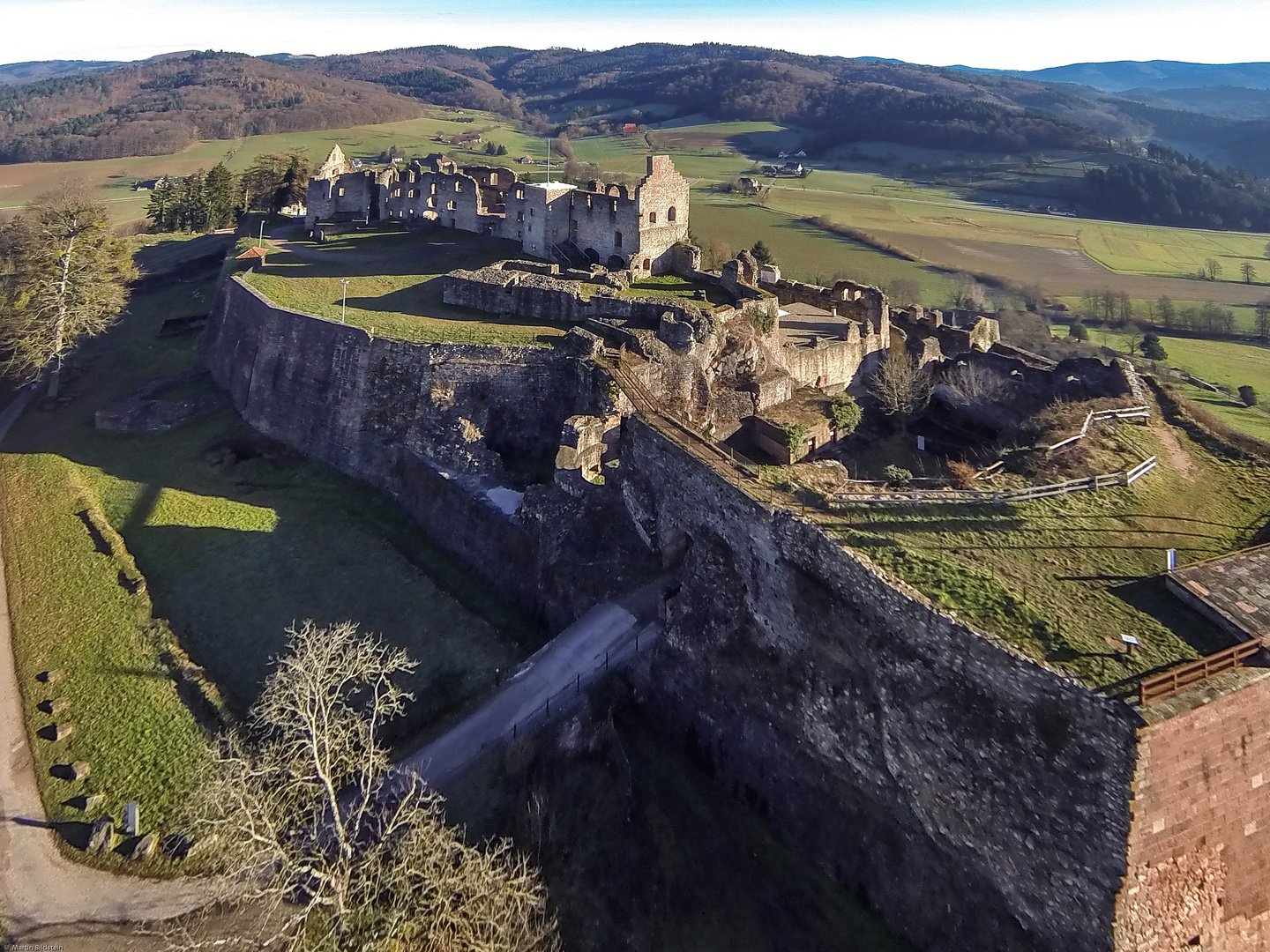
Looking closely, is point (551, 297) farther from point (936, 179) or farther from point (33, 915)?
point (936, 179)

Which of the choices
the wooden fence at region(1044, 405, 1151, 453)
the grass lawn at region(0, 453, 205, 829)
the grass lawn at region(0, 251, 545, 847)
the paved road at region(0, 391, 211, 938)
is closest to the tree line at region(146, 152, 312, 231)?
the grass lawn at region(0, 251, 545, 847)

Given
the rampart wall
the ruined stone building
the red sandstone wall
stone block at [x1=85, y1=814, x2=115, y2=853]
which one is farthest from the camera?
the ruined stone building

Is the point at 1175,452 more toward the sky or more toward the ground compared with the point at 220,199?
more toward the ground

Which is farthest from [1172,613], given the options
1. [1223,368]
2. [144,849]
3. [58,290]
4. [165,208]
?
[165,208]

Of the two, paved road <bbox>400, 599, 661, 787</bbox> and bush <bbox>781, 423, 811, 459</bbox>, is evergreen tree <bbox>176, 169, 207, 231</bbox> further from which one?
paved road <bbox>400, 599, 661, 787</bbox>

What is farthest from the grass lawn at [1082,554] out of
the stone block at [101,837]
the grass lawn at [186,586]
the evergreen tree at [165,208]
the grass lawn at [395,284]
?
the evergreen tree at [165,208]

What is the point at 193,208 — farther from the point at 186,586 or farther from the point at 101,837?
the point at 101,837

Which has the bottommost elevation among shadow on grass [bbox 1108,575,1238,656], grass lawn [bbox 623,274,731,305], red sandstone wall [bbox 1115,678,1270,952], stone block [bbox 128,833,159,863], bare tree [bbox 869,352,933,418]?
stone block [bbox 128,833,159,863]
